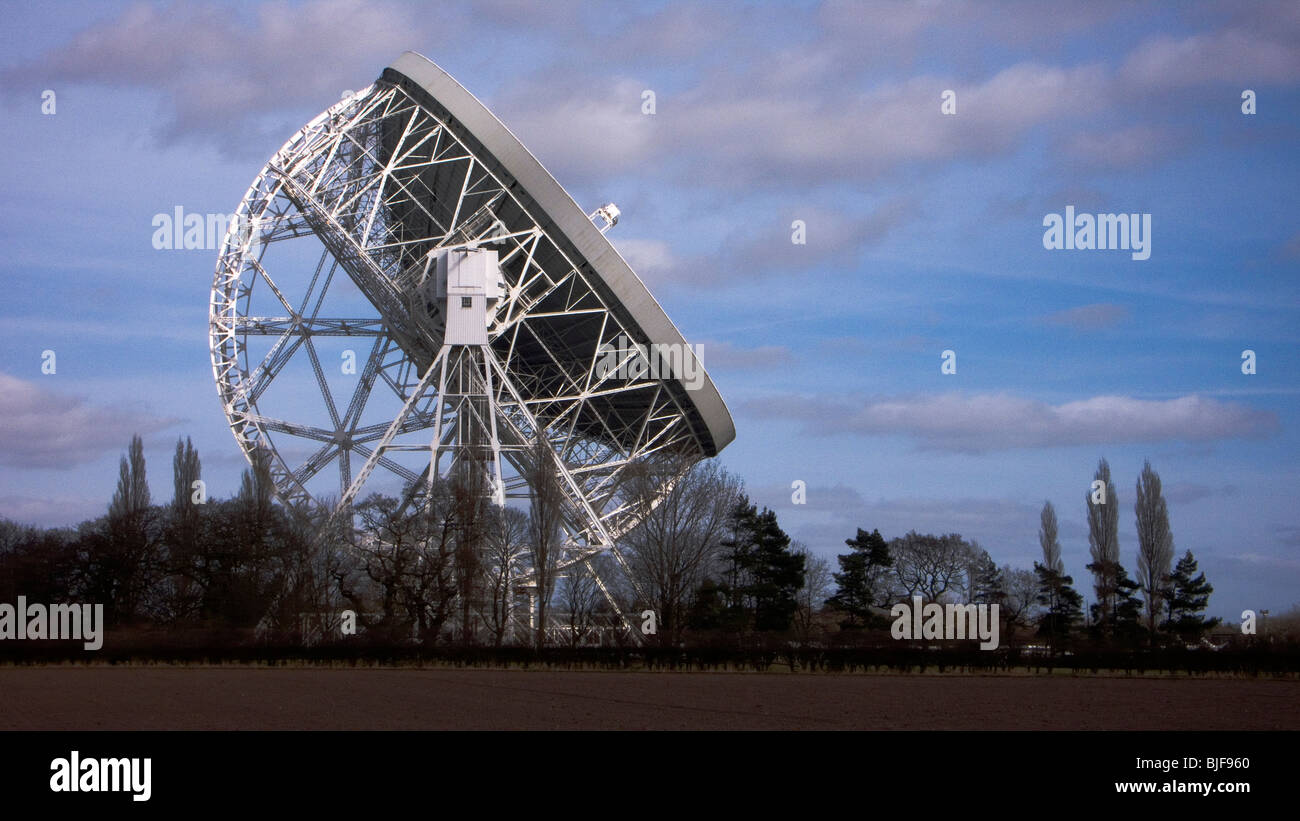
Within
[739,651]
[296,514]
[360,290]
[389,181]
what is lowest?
[739,651]

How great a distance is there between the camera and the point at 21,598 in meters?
51.6

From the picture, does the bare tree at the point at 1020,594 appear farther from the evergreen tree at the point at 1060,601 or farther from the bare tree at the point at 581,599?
the bare tree at the point at 581,599

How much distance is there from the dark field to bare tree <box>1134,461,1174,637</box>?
3080 centimetres

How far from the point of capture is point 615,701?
29.3 meters

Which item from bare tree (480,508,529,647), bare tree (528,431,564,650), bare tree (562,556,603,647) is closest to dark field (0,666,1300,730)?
bare tree (528,431,564,650)

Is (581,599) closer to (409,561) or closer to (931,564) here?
(409,561)

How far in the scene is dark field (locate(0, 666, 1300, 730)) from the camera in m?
23.7

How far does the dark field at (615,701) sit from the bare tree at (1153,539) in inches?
1212

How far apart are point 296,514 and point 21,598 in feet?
52.3

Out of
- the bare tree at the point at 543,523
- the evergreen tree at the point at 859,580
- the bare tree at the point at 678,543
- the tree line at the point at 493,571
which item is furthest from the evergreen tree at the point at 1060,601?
the bare tree at the point at 543,523

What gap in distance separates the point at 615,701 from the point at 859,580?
126 feet

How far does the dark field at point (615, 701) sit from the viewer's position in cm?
2372
